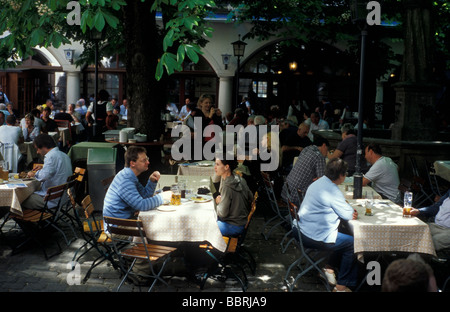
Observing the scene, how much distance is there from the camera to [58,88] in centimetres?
2656

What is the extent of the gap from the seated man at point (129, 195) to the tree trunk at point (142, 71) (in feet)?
16.7

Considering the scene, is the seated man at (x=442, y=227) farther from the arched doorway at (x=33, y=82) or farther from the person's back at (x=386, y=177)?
the arched doorway at (x=33, y=82)

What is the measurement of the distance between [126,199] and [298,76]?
67.0 feet

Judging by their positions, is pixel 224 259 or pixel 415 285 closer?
pixel 415 285

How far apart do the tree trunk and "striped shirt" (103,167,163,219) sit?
5.37 metres

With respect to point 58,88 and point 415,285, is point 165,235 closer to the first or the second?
point 415,285

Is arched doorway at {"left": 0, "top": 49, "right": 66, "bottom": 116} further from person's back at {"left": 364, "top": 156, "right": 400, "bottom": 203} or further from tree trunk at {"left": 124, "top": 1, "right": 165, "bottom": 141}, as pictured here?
person's back at {"left": 364, "top": 156, "right": 400, "bottom": 203}

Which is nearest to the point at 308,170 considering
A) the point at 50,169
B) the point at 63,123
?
the point at 50,169

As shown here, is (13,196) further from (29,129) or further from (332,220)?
(29,129)

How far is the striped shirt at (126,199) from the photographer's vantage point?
6660mm

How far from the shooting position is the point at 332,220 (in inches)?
253

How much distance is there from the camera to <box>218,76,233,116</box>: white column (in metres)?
25.6
